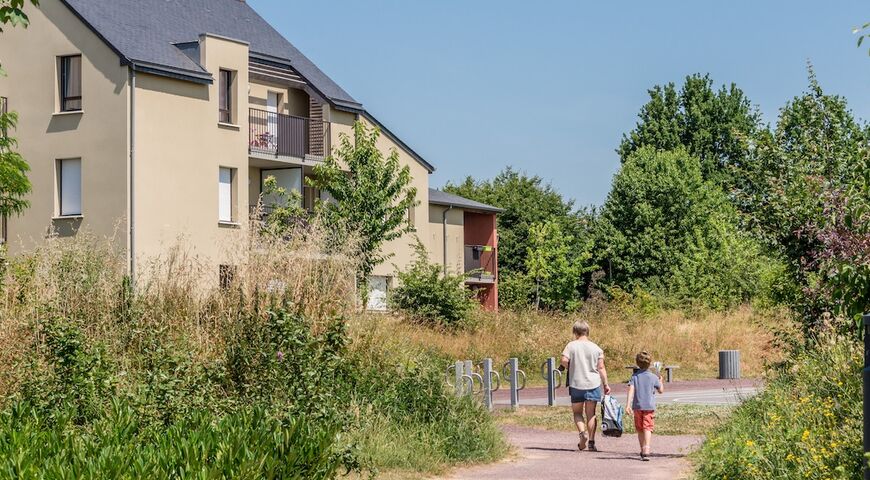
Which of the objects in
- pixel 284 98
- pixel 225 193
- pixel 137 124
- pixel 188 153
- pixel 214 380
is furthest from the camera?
pixel 284 98

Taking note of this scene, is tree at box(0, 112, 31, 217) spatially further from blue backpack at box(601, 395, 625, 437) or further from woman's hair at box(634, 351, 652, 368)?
woman's hair at box(634, 351, 652, 368)

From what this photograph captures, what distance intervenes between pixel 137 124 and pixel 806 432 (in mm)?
26788

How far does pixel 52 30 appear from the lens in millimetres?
35156

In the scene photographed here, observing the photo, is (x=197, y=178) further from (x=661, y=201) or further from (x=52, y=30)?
(x=661, y=201)

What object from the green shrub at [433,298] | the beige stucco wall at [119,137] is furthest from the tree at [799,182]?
the beige stucco wall at [119,137]

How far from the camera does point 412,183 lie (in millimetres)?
45875

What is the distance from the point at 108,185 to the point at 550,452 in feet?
71.5

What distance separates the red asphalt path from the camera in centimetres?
1270

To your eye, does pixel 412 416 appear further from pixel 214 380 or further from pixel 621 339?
pixel 621 339

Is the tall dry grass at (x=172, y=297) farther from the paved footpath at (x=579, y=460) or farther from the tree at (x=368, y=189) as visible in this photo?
the tree at (x=368, y=189)

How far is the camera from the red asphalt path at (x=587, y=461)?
12.7 meters

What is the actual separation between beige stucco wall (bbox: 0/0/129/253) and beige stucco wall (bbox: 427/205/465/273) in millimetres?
17549

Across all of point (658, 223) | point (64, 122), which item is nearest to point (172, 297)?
point (64, 122)

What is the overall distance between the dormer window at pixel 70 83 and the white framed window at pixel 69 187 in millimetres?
1500
